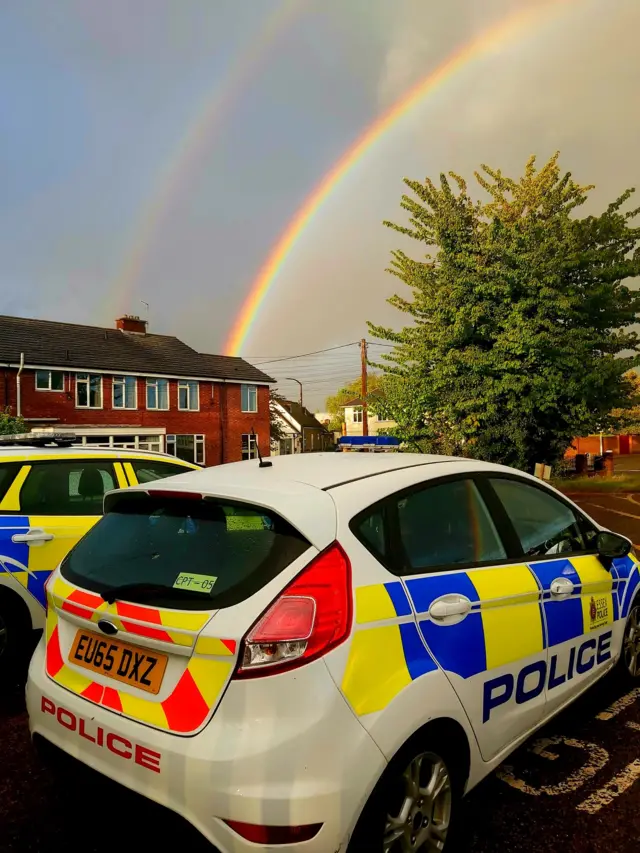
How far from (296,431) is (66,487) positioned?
51.8 meters

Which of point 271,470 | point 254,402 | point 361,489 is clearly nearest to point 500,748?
point 361,489

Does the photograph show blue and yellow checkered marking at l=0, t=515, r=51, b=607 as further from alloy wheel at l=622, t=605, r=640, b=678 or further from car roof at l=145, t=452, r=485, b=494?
alloy wheel at l=622, t=605, r=640, b=678

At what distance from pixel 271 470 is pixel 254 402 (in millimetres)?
33342

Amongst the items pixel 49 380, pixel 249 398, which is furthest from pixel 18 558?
pixel 249 398

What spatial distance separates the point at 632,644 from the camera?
11.7ft

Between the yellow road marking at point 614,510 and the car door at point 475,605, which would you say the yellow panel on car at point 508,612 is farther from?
the yellow road marking at point 614,510

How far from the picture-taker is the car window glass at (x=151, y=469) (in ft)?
15.9

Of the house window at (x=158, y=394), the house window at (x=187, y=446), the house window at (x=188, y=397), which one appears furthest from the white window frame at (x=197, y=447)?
the house window at (x=158, y=394)

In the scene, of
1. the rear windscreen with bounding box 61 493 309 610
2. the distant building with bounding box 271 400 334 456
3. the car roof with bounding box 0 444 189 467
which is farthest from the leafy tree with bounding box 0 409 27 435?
the distant building with bounding box 271 400 334 456

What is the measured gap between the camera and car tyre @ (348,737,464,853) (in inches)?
69.6

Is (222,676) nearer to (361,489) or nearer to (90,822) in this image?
(361,489)

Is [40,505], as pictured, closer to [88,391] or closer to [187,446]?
[88,391]

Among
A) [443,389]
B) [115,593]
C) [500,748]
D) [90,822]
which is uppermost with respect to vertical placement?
[443,389]

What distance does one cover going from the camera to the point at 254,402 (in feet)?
117
